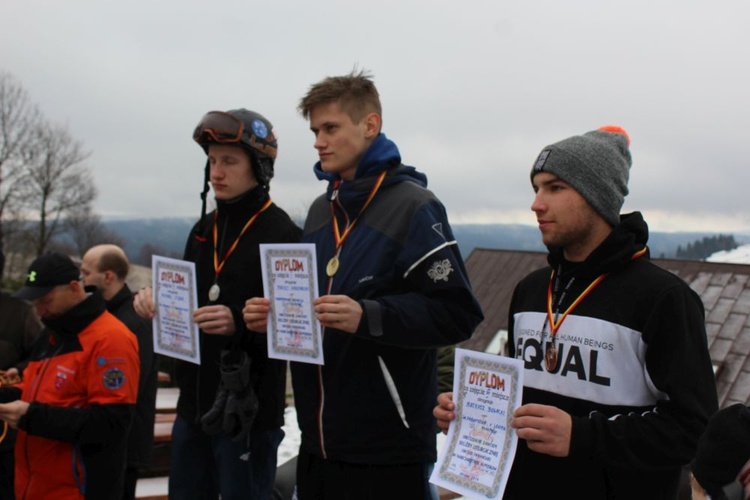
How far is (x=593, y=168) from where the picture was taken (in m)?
2.45

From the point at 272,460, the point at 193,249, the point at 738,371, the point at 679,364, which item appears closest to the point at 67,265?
the point at 193,249

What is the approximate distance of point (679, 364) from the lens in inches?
83.7

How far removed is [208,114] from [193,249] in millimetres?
696

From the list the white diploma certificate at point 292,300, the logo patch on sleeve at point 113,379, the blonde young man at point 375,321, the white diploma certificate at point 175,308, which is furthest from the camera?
the logo patch on sleeve at point 113,379

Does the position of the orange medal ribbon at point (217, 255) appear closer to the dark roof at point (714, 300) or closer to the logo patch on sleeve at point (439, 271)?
the logo patch on sleeve at point (439, 271)

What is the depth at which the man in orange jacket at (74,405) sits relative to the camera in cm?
357

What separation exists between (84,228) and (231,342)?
55.1 meters

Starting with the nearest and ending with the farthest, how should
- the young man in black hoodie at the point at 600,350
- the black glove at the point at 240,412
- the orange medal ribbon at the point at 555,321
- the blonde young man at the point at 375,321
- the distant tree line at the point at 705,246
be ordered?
the young man in black hoodie at the point at 600,350, the orange medal ribbon at the point at 555,321, the blonde young man at the point at 375,321, the black glove at the point at 240,412, the distant tree line at the point at 705,246

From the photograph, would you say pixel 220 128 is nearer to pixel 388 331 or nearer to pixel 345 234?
pixel 345 234

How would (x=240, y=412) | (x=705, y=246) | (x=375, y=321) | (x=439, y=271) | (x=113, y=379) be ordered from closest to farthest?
(x=375, y=321)
(x=439, y=271)
(x=240, y=412)
(x=113, y=379)
(x=705, y=246)

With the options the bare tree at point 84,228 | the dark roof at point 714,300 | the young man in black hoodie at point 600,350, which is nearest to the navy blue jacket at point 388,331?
the young man in black hoodie at point 600,350

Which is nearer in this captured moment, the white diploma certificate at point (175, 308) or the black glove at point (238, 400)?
the black glove at point (238, 400)

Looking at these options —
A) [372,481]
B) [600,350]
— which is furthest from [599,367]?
[372,481]

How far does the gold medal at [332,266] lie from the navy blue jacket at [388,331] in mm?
19
